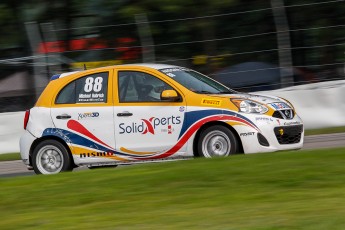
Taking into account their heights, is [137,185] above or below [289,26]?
below

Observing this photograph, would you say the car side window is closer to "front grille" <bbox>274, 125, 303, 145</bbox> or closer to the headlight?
the headlight

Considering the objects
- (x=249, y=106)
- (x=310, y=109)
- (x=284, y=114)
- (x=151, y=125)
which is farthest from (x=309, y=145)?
(x=151, y=125)

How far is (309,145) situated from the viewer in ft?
52.3

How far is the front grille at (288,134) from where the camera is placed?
12875 millimetres

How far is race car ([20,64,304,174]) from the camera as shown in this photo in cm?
1279

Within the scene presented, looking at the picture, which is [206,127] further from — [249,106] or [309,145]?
[309,145]

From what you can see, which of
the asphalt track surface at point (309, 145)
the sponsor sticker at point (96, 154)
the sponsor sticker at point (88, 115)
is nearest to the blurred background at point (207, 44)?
the asphalt track surface at point (309, 145)

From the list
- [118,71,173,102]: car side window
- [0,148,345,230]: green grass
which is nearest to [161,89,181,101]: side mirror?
[118,71,173,102]: car side window

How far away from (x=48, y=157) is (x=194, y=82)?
243 centimetres

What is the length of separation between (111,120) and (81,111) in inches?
19.4

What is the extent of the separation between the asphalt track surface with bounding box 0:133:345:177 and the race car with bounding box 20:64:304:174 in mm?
1362

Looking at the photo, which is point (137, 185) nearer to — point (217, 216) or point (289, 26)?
point (217, 216)

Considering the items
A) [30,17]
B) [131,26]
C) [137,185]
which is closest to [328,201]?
[137,185]

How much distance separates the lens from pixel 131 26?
1991 cm
